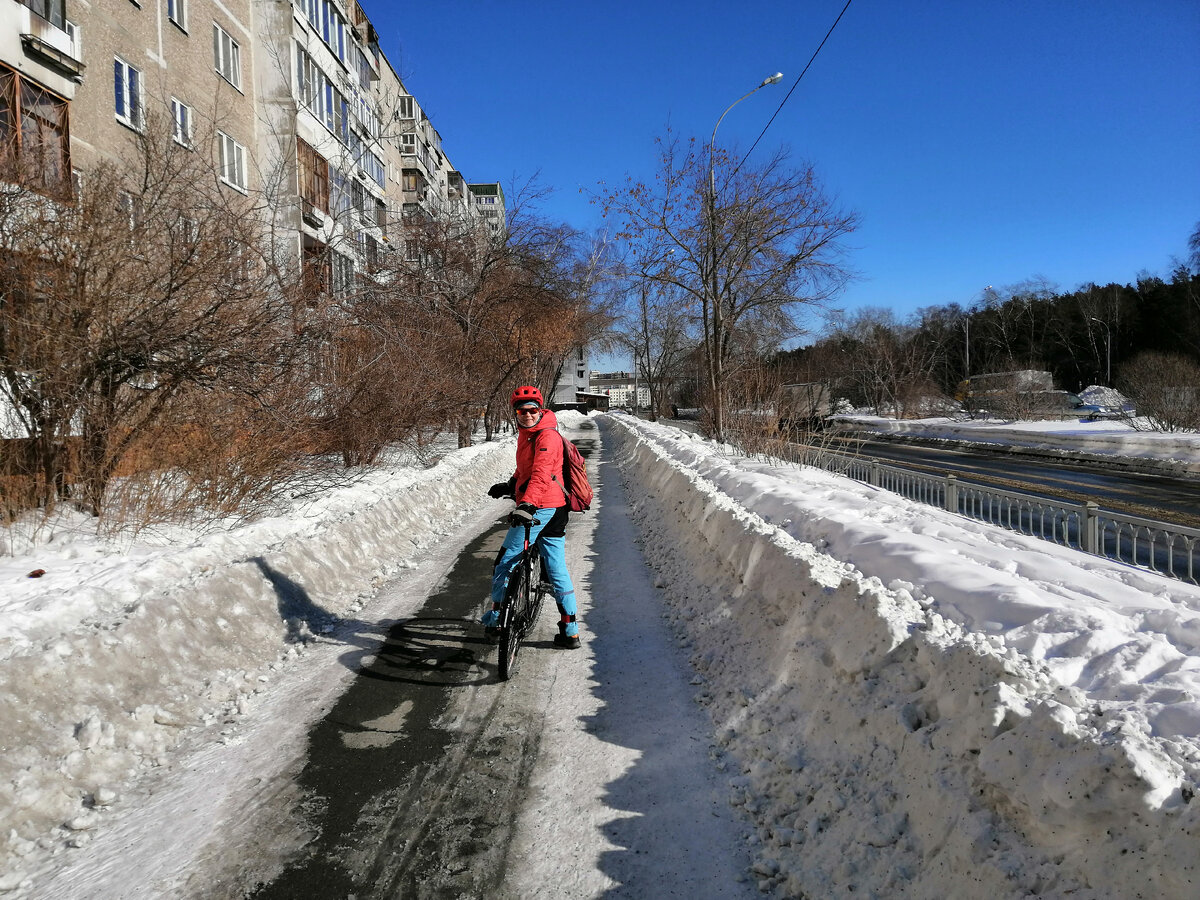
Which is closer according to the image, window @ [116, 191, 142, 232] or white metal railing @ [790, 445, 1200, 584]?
white metal railing @ [790, 445, 1200, 584]

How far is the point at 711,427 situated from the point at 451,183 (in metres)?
59.7

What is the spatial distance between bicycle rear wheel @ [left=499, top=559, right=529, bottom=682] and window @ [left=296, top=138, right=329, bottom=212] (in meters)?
21.2

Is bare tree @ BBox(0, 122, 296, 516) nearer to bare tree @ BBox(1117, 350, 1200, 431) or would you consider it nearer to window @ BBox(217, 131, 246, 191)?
window @ BBox(217, 131, 246, 191)

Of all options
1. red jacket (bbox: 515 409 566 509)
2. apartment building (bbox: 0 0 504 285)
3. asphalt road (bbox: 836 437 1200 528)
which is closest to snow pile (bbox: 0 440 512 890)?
red jacket (bbox: 515 409 566 509)

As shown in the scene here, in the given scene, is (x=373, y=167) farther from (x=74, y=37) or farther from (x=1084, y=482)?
(x=1084, y=482)

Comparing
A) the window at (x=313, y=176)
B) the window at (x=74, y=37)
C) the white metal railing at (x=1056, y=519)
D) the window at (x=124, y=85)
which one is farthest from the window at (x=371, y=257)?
the white metal railing at (x=1056, y=519)

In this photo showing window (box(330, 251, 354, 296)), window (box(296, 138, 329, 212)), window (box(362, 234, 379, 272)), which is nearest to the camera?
window (box(330, 251, 354, 296))

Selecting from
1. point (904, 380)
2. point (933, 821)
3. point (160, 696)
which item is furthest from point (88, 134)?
point (904, 380)

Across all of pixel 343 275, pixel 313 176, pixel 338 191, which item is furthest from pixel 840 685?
pixel 313 176

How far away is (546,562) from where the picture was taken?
20.1ft

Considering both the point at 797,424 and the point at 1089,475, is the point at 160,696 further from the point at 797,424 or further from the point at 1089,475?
the point at 1089,475

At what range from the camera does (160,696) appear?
188 inches

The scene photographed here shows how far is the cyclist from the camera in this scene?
5840 mm

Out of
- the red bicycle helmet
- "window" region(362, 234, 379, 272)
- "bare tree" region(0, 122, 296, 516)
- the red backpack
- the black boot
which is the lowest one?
the black boot
